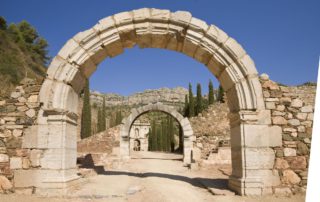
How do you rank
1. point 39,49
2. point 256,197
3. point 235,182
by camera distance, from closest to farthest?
point 256,197, point 235,182, point 39,49

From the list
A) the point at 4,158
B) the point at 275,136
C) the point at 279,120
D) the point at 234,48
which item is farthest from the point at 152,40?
the point at 4,158

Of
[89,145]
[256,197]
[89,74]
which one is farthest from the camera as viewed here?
[89,145]

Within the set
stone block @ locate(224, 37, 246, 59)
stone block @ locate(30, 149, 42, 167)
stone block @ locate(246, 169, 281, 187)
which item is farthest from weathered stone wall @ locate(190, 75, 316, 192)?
stone block @ locate(30, 149, 42, 167)

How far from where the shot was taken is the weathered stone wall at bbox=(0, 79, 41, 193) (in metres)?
6.10

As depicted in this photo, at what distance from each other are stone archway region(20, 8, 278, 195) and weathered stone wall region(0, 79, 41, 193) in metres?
0.16

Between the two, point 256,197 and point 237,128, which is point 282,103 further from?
point 256,197

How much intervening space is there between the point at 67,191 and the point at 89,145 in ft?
55.8

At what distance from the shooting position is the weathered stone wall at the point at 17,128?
6.10 meters

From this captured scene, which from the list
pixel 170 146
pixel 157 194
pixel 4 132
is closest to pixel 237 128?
pixel 157 194

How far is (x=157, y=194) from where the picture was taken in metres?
6.14

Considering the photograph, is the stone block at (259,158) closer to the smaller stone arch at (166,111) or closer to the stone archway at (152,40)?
the stone archway at (152,40)

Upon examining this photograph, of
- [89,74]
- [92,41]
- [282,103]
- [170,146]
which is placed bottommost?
[170,146]

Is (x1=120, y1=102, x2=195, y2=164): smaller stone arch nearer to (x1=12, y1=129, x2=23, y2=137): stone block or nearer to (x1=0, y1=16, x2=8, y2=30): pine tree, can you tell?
(x1=12, y1=129, x2=23, y2=137): stone block

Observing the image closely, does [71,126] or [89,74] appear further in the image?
[89,74]
